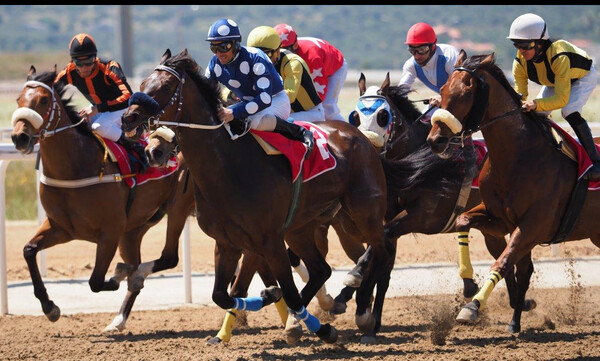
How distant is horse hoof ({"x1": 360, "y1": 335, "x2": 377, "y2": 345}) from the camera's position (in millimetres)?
7016

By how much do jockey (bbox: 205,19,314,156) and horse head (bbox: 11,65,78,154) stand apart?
4.70 feet

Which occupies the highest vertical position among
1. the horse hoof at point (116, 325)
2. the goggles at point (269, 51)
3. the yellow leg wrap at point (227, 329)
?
the goggles at point (269, 51)

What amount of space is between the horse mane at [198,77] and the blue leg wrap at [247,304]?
48.9 inches

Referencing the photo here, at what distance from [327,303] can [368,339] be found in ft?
2.71

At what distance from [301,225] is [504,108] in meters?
1.57

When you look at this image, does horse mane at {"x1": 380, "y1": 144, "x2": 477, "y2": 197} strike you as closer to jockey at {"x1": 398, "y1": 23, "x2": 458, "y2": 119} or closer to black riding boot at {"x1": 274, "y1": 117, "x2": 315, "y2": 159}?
jockey at {"x1": 398, "y1": 23, "x2": 458, "y2": 119}

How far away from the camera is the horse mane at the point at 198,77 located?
6.17 meters

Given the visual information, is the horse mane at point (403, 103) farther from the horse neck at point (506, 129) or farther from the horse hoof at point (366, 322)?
the horse hoof at point (366, 322)

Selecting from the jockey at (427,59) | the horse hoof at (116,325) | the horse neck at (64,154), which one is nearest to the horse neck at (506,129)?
the jockey at (427,59)

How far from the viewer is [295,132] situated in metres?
6.67

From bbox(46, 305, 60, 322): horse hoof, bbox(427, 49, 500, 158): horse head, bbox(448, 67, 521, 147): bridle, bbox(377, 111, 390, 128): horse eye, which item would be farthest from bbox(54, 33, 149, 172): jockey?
bbox(448, 67, 521, 147): bridle

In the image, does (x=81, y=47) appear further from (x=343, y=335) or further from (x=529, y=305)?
(x=529, y=305)

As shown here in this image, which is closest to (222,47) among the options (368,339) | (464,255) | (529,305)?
(368,339)

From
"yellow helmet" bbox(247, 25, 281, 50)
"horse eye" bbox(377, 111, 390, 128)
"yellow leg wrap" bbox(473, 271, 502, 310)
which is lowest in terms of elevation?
"yellow leg wrap" bbox(473, 271, 502, 310)
